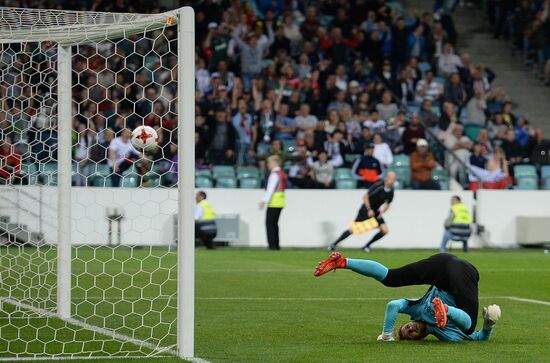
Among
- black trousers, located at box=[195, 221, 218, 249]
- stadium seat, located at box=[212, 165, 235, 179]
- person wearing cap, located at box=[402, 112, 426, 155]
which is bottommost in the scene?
black trousers, located at box=[195, 221, 218, 249]

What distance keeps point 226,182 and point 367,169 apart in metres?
3.14

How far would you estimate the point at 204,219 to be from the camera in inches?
948

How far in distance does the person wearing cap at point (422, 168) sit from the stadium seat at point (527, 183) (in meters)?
2.24

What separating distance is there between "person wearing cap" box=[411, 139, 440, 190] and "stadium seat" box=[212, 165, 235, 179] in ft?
13.7

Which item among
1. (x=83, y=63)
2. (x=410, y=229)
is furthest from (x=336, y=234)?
(x=83, y=63)

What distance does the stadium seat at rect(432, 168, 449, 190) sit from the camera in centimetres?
2684

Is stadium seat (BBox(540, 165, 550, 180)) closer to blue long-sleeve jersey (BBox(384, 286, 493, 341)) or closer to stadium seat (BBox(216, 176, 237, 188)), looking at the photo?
stadium seat (BBox(216, 176, 237, 188))

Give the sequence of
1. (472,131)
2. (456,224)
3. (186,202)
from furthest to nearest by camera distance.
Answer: (472,131) < (456,224) < (186,202)

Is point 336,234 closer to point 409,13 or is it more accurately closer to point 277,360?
point 409,13

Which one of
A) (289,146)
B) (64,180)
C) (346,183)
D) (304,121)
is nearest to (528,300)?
(64,180)

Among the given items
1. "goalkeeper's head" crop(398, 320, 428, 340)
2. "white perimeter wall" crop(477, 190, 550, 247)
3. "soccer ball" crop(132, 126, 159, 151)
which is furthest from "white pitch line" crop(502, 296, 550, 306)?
"white perimeter wall" crop(477, 190, 550, 247)

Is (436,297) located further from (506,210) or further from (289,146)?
(506,210)

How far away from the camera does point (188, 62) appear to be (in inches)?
332

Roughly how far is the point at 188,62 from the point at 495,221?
1926 centimetres
